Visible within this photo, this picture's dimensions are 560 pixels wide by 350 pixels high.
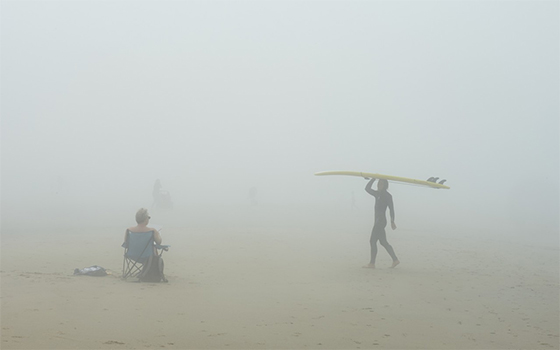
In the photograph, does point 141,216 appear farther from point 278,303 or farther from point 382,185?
point 382,185

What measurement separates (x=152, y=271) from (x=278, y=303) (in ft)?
7.93

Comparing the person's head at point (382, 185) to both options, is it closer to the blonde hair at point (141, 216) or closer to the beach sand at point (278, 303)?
the beach sand at point (278, 303)

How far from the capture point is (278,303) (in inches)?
296

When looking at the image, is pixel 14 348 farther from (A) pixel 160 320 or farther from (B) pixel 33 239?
(B) pixel 33 239

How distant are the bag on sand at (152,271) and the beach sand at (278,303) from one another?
10.6 inches

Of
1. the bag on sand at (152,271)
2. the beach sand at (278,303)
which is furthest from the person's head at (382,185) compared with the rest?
the bag on sand at (152,271)

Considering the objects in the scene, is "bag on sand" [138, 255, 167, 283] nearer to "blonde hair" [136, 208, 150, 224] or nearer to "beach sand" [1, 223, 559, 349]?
"beach sand" [1, 223, 559, 349]

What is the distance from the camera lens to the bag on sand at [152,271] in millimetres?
8750

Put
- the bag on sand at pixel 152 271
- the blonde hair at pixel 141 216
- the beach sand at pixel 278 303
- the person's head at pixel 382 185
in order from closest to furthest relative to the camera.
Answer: the beach sand at pixel 278 303 → the bag on sand at pixel 152 271 → the blonde hair at pixel 141 216 → the person's head at pixel 382 185

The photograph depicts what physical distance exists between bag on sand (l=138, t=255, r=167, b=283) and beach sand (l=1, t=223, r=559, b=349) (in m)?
0.27

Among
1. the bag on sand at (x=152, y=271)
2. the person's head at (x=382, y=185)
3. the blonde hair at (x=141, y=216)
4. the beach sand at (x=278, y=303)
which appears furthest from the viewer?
the person's head at (x=382, y=185)

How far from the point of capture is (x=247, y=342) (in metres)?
5.56

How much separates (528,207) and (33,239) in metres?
47.5

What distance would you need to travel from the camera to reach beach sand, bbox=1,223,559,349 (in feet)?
18.6
